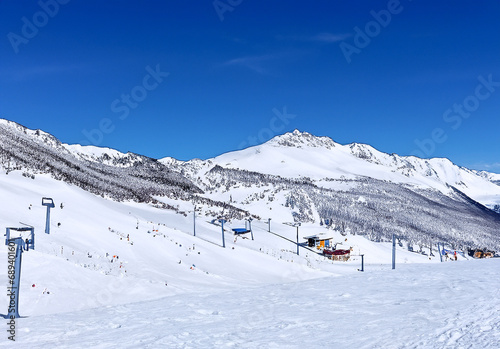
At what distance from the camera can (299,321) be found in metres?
12.2

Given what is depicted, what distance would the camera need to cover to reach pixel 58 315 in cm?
1380

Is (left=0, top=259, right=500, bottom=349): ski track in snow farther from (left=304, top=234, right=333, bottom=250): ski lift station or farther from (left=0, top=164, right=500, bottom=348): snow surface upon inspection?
(left=304, top=234, right=333, bottom=250): ski lift station

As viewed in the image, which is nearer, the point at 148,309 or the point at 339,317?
the point at 339,317

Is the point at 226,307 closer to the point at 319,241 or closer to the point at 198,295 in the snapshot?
the point at 198,295

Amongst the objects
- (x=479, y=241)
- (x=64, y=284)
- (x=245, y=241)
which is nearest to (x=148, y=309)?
(x=64, y=284)

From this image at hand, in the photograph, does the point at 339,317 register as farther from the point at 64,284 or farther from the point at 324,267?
the point at 324,267

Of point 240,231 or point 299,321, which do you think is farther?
point 240,231

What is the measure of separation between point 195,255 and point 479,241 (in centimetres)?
17874

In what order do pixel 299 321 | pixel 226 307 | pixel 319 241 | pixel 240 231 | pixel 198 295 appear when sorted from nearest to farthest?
pixel 299 321
pixel 226 307
pixel 198 295
pixel 240 231
pixel 319 241

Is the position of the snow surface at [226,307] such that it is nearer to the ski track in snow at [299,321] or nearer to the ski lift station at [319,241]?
the ski track in snow at [299,321]

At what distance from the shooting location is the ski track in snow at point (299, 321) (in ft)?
33.2

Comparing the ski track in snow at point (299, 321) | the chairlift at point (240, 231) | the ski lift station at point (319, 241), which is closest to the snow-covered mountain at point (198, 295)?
the ski track in snow at point (299, 321)

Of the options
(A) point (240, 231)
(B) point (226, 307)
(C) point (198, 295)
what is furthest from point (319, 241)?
(B) point (226, 307)

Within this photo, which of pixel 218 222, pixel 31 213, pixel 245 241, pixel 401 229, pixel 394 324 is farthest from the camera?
pixel 401 229
